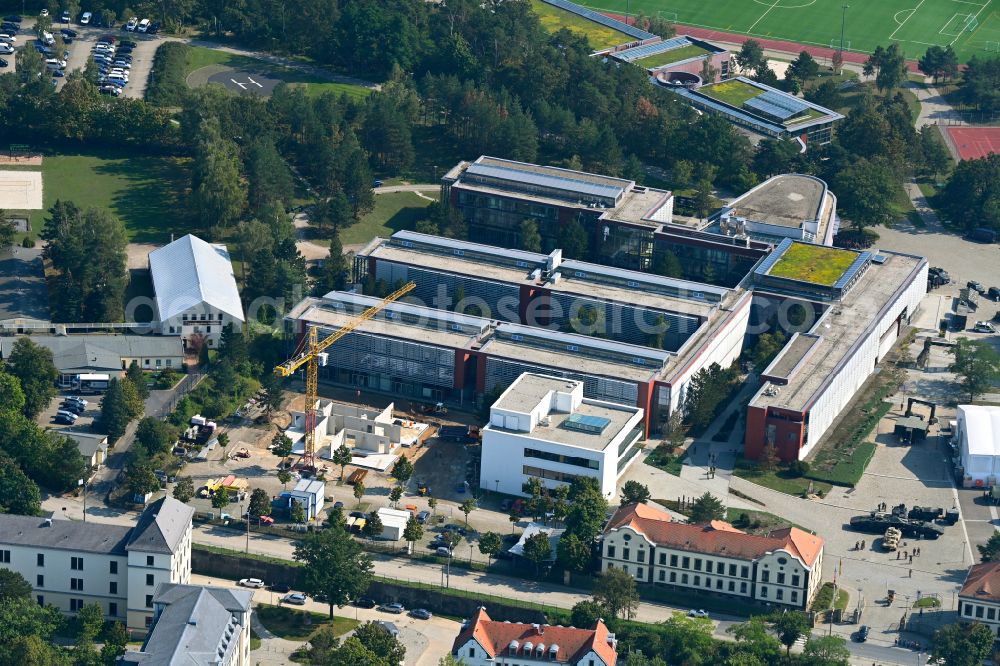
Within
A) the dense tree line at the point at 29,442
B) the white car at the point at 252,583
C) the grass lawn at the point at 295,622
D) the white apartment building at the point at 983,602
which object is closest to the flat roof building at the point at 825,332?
the white apartment building at the point at 983,602

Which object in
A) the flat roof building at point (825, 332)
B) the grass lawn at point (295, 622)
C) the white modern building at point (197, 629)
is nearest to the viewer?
the white modern building at point (197, 629)

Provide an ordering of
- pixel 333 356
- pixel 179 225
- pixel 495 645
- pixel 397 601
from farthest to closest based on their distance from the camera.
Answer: pixel 179 225 < pixel 333 356 < pixel 397 601 < pixel 495 645

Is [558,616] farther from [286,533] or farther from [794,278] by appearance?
[794,278]

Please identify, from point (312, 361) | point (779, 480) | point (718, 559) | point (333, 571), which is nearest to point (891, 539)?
point (779, 480)

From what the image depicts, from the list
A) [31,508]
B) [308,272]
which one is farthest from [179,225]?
[31,508]

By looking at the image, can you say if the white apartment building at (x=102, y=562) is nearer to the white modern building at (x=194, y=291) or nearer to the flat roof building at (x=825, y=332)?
the white modern building at (x=194, y=291)

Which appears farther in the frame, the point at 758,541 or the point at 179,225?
the point at 179,225

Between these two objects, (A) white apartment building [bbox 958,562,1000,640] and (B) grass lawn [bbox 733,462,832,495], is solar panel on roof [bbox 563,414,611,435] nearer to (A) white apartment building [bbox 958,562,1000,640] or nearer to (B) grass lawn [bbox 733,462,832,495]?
(B) grass lawn [bbox 733,462,832,495]
